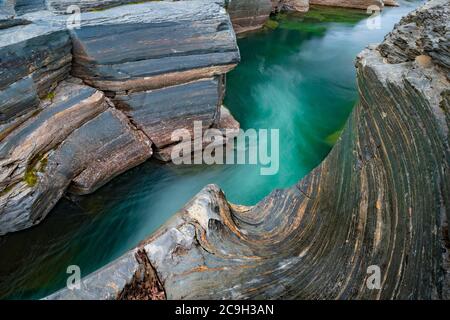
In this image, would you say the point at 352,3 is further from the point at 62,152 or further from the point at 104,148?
the point at 62,152

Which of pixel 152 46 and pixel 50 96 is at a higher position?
pixel 152 46

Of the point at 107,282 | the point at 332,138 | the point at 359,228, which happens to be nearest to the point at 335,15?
the point at 332,138

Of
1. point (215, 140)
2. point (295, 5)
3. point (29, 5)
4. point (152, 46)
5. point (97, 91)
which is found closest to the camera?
point (97, 91)

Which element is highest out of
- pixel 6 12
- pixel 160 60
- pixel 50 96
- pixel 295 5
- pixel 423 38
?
pixel 423 38

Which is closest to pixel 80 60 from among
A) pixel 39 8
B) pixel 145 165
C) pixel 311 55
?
pixel 39 8

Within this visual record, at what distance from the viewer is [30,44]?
7195mm

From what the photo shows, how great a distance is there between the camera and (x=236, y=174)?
32.7 ft

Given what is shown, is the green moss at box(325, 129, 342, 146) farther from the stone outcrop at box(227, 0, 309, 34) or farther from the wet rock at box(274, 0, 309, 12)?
the wet rock at box(274, 0, 309, 12)

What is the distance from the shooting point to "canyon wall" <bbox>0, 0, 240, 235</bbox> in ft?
23.5

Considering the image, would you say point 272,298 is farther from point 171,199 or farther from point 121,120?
point 121,120

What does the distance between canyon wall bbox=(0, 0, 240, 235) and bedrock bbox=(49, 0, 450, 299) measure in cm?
420

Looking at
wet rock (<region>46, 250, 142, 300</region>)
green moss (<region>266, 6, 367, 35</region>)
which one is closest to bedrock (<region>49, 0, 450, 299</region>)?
wet rock (<region>46, 250, 142, 300</region>)

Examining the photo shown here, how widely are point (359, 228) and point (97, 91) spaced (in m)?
6.72

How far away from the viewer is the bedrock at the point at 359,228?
3.86 m
